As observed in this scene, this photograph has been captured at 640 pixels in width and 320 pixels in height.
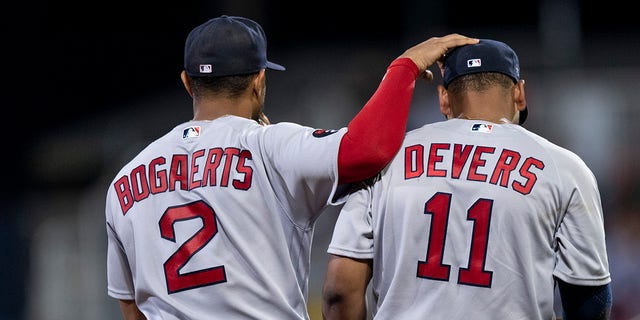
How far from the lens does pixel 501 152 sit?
3.34 meters

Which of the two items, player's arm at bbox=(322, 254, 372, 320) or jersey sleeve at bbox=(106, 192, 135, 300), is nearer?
player's arm at bbox=(322, 254, 372, 320)

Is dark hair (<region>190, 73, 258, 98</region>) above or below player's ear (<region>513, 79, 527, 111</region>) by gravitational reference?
above

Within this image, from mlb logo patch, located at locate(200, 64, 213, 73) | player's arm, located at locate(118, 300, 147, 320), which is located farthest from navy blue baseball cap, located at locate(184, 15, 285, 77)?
player's arm, located at locate(118, 300, 147, 320)

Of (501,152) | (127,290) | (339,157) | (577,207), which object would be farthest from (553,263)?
(127,290)

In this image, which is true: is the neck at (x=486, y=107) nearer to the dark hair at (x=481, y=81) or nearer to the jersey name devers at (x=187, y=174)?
the dark hair at (x=481, y=81)

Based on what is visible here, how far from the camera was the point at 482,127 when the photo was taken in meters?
3.41

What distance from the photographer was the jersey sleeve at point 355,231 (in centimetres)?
337

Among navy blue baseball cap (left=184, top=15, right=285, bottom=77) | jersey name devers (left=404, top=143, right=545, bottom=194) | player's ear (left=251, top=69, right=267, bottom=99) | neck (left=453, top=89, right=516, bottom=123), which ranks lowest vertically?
jersey name devers (left=404, top=143, right=545, bottom=194)

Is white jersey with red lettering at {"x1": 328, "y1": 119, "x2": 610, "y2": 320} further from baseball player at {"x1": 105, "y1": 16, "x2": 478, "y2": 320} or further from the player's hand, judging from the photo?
the player's hand

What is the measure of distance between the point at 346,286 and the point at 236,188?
54cm

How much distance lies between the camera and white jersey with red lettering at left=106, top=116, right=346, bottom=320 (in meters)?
3.23

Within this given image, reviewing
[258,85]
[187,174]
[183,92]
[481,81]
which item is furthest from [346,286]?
[183,92]

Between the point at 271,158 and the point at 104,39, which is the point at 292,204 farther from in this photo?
the point at 104,39

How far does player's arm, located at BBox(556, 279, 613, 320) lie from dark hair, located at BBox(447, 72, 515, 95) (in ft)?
2.45
